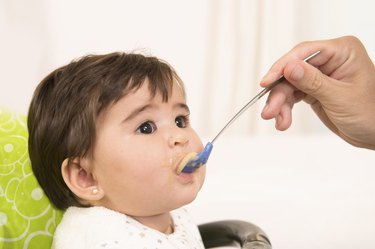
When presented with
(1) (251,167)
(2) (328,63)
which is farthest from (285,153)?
(2) (328,63)

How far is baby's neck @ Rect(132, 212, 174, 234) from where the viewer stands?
859mm

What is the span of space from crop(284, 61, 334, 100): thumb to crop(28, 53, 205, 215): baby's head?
0.62ft

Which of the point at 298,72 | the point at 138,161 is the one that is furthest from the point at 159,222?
the point at 298,72

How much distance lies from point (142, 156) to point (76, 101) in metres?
0.13

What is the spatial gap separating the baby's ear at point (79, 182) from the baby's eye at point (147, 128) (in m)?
0.11

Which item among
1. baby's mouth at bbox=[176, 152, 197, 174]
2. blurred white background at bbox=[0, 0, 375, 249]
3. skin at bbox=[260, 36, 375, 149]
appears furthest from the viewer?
blurred white background at bbox=[0, 0, 375, 249]

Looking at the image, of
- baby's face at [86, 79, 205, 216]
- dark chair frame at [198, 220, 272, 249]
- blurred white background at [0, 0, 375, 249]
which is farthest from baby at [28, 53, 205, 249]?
blurred white background at [0, 0, 375, 249]

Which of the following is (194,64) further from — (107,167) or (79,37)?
(107,167)

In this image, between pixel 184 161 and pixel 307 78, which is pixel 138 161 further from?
pixel 307 78

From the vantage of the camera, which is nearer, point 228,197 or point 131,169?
point 131,169

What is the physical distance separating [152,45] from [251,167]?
802mm

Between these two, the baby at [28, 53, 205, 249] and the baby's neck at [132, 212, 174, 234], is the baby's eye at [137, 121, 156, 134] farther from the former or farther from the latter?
the baby's neck at [132, 212, 174, 234]

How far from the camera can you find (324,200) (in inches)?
53.2

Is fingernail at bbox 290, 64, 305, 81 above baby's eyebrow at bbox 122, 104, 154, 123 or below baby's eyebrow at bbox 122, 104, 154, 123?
above
